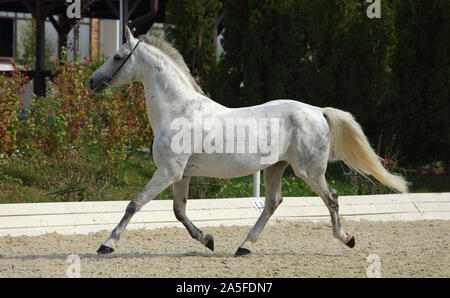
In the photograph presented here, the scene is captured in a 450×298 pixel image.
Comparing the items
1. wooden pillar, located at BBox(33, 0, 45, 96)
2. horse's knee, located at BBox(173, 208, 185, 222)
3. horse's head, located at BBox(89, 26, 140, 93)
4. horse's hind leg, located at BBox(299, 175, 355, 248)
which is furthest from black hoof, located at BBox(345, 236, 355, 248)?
wooden pillar, located at BBox(33, 0, 45, 96)

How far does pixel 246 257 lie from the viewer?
4.84 meters

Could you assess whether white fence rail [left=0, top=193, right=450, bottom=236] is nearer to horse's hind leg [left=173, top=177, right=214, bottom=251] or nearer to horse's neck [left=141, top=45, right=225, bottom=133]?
horse's hind leg [left=173, top=177, right=214, bottom=251]

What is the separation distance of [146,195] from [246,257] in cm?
102

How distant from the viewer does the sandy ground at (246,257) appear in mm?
4238

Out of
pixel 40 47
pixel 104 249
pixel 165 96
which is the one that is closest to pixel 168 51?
pixel 165 96

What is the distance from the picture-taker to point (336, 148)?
17.4ft

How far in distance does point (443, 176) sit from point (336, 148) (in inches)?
242

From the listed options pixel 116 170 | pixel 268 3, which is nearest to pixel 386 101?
pixel 268 3

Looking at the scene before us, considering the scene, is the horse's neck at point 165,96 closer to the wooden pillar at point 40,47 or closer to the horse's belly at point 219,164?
the horse's belly at point 219,164

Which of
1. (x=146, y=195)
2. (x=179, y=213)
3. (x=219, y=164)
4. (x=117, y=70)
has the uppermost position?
(x=117, y=70)

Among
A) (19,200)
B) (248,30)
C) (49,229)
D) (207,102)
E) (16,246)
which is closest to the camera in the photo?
(207,102)

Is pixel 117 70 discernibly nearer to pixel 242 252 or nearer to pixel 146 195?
pixel 146 195

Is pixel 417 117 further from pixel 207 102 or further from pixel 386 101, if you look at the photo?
pixel 207 102

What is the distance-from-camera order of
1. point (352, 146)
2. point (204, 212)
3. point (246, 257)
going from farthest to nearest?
point (204, 212), point (352, 146), point (246, 257)
